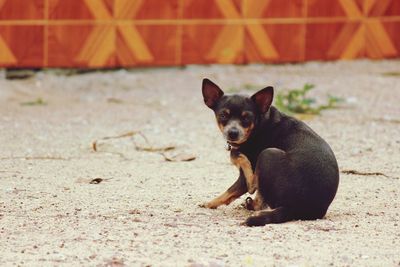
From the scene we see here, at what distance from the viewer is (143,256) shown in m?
5.59

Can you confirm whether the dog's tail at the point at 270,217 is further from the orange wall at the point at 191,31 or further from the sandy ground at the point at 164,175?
the orange wall at the point at 191,31

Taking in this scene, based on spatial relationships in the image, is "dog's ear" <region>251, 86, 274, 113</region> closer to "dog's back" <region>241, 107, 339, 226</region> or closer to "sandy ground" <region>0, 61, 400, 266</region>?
"dog's back" <region>241, 107, 339, 226</region>

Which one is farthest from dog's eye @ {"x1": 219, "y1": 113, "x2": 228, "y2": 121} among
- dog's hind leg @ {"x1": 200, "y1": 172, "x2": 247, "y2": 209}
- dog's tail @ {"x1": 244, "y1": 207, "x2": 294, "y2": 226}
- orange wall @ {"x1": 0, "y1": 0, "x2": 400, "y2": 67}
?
orange wall @ {"x1": 0, "y1": 0, "x2": 400, "y2": 67}

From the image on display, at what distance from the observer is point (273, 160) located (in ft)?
21.6

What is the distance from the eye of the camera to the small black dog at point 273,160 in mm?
6504

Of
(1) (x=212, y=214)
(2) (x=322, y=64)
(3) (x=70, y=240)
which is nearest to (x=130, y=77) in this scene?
(2) (x=322, y=64)

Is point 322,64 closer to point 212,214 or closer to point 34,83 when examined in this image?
point 34,83

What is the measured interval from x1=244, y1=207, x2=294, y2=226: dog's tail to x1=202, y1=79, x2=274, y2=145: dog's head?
0.61 metres

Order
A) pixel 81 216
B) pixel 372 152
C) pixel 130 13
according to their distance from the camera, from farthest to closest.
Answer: pixel 130 13 < pixel 372 152 < pixel 81 216

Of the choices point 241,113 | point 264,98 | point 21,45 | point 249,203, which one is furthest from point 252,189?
point 21,45

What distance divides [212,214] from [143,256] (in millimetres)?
1347

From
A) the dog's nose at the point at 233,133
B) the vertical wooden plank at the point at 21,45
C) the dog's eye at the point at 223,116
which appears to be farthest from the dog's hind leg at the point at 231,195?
the vertical wooden plank at the point at 21,45

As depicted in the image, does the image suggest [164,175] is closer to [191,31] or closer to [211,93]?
[211,93]

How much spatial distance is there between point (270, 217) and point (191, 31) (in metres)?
7.41
